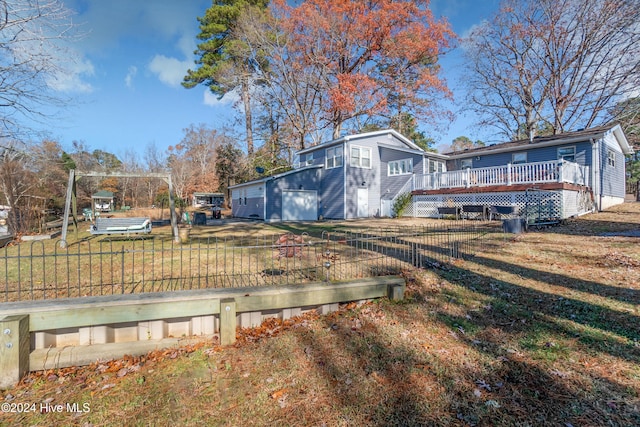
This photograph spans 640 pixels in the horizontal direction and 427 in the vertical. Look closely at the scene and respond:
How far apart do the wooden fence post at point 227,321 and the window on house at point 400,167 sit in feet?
61.1

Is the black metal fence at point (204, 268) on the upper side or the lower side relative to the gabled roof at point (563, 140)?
lower

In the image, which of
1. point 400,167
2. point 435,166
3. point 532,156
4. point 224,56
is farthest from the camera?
point 224,56

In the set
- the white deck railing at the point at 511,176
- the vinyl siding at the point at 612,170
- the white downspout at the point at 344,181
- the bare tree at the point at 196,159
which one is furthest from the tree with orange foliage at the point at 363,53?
the bare tree at the point at 196,159

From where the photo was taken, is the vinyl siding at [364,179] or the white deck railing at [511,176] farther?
the vinyl siding at [364,179]

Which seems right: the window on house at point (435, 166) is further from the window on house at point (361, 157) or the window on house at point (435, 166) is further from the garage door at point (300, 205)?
the garage door at point (300, 205)

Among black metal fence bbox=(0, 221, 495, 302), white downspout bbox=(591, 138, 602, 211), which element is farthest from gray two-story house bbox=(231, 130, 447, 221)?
black metal fence bbox=(0, 221, 495, 302)

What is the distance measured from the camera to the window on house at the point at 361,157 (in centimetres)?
1934

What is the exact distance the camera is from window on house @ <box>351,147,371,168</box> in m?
19.3

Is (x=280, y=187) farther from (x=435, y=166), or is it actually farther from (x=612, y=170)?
(x=612, y=170)

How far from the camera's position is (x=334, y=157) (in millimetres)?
19734

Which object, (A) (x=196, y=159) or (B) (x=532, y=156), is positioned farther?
(A) (x=196, y=159)

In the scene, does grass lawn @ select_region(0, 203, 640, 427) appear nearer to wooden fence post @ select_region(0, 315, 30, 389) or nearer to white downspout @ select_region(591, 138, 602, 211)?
wooden fence post @ select_region(0, 315, 30, 389)

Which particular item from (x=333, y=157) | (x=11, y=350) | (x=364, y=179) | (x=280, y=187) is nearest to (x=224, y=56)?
(x=333, y=157)

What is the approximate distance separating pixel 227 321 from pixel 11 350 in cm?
175
